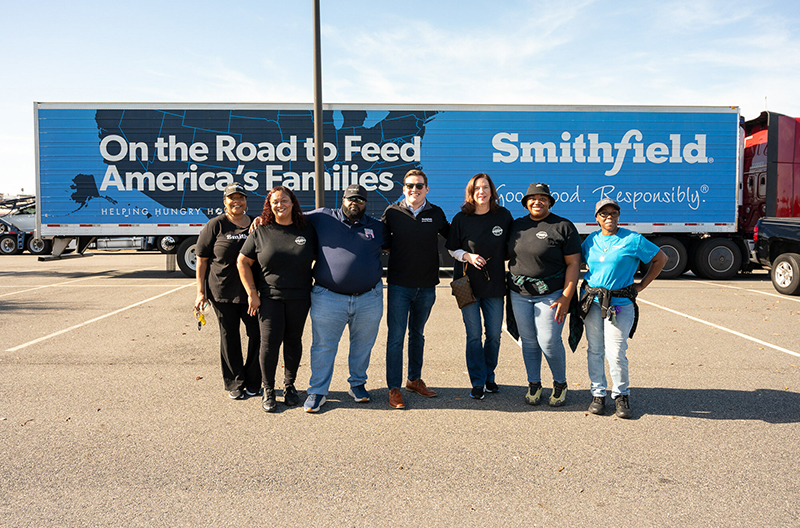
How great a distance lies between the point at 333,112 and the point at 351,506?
10.8 metres

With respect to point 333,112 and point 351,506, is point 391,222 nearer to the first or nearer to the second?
point 351,506

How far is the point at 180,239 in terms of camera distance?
13.0 meters

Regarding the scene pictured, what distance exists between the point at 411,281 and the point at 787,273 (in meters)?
9.52

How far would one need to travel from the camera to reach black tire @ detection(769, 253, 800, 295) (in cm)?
994

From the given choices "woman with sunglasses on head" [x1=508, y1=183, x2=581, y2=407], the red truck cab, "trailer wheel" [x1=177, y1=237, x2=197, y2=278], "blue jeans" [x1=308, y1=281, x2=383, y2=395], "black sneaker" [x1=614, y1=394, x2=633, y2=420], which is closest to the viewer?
"black sneaker" [x1=614, y1=394, x2=633, y2=420]

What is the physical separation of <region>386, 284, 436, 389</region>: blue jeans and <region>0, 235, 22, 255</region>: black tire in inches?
942

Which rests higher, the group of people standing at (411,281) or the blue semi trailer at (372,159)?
the blue semi trailer at (372,159)

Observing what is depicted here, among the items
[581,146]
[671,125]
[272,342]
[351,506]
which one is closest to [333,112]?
Result: [581,146]

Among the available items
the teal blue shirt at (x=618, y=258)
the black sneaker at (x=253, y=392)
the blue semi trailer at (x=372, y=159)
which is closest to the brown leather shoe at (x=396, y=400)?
the black sneaker at (x=253, y=392)

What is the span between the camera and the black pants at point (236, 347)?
4.46 metres

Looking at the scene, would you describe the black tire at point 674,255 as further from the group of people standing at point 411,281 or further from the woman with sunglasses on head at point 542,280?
the woman with sunglasses on head at point 542,280

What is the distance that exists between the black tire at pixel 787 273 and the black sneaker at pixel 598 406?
327 inches

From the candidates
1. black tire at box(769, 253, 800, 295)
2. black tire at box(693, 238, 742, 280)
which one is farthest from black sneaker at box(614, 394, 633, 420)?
black tire at box(693, 238, 742, 280)

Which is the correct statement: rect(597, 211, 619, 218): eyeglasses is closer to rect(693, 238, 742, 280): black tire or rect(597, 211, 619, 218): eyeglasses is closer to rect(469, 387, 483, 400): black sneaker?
rect(469, 387, 483, 400): black sneaker
